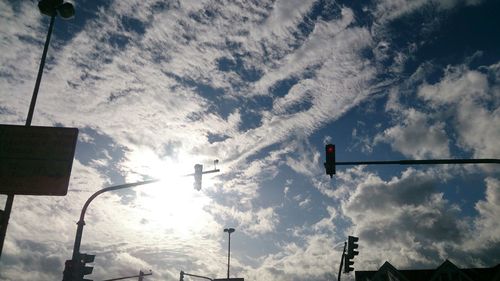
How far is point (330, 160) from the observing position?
10258 millimetres

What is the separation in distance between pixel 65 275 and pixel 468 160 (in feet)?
38.5

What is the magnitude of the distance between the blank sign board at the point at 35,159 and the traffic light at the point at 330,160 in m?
6.70

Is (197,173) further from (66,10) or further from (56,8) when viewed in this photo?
(56,8)

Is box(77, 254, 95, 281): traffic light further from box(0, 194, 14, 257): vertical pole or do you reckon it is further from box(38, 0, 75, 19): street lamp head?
box(38, 0, 75, 19): street lamp head

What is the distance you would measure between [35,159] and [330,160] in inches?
300

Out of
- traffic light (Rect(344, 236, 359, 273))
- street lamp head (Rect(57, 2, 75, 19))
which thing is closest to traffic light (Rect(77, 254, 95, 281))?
street lamp head (Rect(57, 2, 75, 19))

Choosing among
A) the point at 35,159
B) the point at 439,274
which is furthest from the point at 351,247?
the point at 439,274

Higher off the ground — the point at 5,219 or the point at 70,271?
the point at 5,219

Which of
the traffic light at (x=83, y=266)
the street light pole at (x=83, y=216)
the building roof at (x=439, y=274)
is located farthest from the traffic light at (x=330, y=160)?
the building roof at (x=439, y=274)

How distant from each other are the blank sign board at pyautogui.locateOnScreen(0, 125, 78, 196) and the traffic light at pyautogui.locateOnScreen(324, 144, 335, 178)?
670cm

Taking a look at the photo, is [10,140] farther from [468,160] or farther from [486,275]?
[486,275]

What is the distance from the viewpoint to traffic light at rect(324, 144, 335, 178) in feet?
33.4

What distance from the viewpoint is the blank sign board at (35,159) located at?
8609mm

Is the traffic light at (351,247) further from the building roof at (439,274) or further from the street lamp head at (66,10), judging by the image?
the building roof at (439,274)
